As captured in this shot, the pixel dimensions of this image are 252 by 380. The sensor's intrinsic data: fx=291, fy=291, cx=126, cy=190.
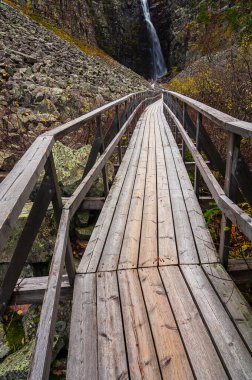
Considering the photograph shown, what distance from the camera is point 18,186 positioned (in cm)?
144

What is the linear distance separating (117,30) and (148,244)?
52.6m

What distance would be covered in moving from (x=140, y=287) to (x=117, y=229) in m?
1.00

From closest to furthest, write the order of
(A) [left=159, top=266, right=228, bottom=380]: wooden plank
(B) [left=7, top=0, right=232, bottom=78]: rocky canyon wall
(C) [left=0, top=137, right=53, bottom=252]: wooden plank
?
(C) [left=0, top=137, right=53, bottom=252]: wooden plank, (A) [left=159, top=266, right=228, bottom=380]: wooden plank, (B) [left=7, top=0, right=232, bottom=78]: rocky canyon wall

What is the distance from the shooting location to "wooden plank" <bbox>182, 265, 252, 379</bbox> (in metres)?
1.70

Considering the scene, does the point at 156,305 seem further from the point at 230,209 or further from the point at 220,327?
the point at 230,209

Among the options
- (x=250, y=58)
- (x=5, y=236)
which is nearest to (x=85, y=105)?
(x=250, y=58)

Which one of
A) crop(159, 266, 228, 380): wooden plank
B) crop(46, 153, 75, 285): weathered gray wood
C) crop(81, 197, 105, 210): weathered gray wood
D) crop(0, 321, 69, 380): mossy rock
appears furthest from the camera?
crop(81, 197, 105, 210): weathered gray wood

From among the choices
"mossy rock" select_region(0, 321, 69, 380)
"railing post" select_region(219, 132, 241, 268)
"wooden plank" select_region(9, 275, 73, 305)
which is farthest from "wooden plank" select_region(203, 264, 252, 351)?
"mossy rock" select_region(0, 321, 69, 380)

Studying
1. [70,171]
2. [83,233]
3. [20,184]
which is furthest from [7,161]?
[20,184]

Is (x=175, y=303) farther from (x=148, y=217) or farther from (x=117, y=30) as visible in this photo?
(x=117, y=30)

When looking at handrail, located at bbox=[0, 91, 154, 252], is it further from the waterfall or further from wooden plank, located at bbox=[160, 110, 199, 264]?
the waterfall

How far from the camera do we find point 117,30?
48.2m

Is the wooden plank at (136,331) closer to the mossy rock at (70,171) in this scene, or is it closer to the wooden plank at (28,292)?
the wooden plank at (28,292)

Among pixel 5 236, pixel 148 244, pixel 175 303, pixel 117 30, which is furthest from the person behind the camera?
pixel 117 30
